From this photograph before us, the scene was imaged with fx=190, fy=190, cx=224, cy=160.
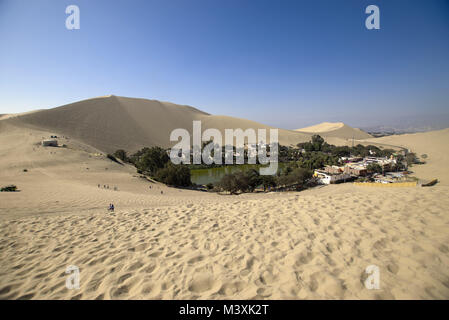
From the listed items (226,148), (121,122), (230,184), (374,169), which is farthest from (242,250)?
(121,122)

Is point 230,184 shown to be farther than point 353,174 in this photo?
No

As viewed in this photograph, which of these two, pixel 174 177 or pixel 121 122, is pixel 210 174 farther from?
pixel 121 122

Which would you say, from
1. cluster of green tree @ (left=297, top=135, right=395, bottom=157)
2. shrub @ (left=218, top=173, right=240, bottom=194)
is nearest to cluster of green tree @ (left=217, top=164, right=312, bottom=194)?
shrub @ (left=218, top=173, right=240, bottom=194)

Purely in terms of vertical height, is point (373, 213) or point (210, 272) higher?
point (373, 213)
